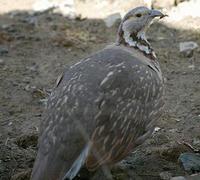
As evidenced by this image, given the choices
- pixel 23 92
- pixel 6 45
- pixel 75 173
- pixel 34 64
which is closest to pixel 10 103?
pixel 23 92

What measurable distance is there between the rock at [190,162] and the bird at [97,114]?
0.55 metres

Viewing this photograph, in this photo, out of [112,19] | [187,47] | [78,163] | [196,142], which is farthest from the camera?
[112,19]

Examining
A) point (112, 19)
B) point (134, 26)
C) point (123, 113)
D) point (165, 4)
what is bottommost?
point (123, 113)

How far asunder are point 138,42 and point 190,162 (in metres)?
1.26

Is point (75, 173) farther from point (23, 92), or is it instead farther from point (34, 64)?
point (34, 64)

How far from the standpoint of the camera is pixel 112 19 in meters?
8.79

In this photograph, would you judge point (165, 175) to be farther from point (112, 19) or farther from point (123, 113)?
point (112, 19)

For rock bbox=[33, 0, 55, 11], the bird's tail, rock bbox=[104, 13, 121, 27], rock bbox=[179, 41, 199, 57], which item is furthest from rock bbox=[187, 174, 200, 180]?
rock bbox=[33, 0, 55, 11]

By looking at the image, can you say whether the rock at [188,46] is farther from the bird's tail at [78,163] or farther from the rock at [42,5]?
the bird's tail at [78,163]

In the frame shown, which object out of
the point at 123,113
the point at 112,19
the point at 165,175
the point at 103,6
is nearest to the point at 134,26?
the point at 123,113

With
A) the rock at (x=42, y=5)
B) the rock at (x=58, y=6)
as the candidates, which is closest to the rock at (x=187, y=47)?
the rock at (x=58, y=6)

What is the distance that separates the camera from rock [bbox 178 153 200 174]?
5.64 m

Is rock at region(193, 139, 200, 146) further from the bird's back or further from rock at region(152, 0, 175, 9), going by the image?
rock at region(152, 0, 175, 9)

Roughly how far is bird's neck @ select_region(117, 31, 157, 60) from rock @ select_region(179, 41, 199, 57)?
194 cm
